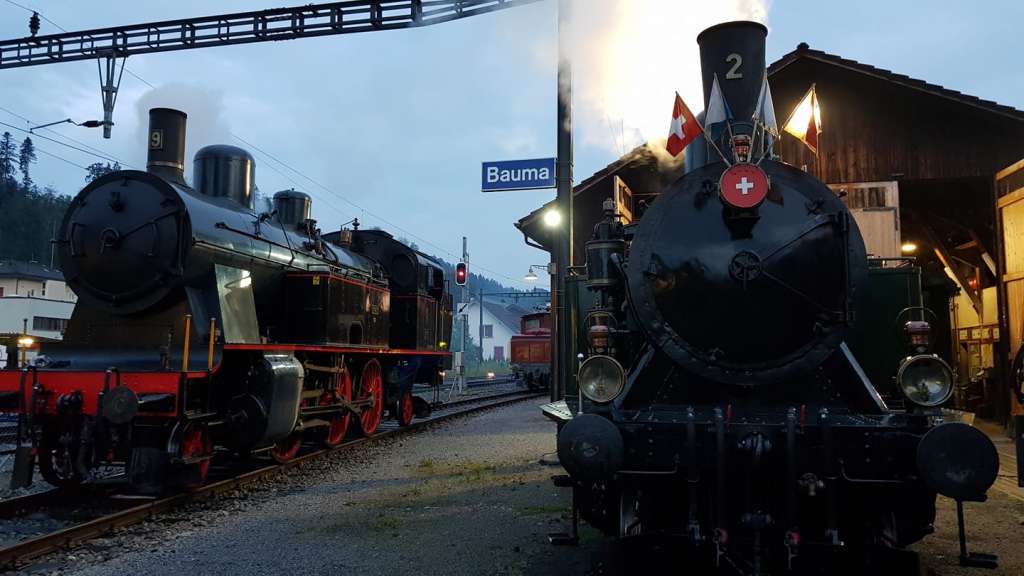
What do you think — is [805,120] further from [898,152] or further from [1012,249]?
[1012,249]

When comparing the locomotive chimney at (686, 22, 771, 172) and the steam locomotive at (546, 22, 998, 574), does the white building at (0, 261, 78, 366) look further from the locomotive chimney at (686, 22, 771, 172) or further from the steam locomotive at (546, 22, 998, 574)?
the locomotive chimney at (686, 22, 771, 172)

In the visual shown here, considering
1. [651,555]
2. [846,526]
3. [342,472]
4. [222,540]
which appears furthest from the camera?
[342,472]

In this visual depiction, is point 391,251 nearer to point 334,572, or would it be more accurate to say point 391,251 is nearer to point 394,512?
point 394,512

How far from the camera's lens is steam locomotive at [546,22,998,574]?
11.4 ft

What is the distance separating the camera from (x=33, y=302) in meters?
35.1

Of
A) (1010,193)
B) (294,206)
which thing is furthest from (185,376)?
(1010,193)

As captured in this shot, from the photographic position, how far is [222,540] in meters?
5.18

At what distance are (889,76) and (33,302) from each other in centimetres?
3776

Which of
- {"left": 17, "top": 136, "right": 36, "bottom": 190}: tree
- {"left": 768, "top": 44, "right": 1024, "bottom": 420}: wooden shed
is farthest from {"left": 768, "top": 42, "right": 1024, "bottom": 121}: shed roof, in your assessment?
{"left": 17, "top": 136, "right": 36, "bottom": 190}: tree

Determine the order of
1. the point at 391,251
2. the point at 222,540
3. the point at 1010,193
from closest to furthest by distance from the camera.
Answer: the point at 222,540 → the point at 1010,193 → the point at 391,251

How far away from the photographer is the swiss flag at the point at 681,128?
5.11 m

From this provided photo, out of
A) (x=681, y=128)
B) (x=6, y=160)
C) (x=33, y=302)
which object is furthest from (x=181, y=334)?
(x=6, y=160)

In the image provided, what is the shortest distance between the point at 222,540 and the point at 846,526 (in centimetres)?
407

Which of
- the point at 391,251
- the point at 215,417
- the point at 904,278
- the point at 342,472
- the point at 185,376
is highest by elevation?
the point at 391,251
